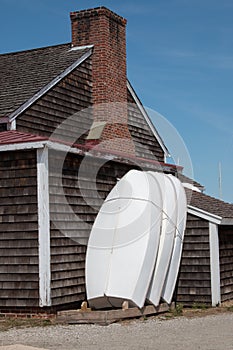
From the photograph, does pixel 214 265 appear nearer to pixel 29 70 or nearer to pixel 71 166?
pixel 71 166

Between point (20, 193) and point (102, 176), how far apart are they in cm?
263

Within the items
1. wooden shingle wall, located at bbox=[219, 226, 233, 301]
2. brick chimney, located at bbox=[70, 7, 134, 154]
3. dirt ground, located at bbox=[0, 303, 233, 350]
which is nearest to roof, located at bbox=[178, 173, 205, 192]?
brick chimney, located at bbox=[70, 7, 134, 154]

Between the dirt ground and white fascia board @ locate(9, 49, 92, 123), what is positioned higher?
white fascia board @ locate(9, 49, 92, 123)

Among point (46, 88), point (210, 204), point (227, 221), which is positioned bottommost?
point (227, 221)

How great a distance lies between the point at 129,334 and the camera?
10961 millimetres

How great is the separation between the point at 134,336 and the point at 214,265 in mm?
5069

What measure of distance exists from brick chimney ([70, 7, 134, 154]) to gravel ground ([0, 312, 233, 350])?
6.95m

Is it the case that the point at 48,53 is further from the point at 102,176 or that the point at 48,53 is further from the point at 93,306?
the point at 93,306

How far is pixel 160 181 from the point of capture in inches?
568

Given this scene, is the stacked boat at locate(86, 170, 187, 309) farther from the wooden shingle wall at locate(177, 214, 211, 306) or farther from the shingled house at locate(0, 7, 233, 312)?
the wooden shingle wall at locate(177, 214, 211, 306)

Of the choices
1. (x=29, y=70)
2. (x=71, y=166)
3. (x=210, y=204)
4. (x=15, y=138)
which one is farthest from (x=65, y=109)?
(x=210, y=204)

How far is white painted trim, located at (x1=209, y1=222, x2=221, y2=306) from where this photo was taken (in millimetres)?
15281

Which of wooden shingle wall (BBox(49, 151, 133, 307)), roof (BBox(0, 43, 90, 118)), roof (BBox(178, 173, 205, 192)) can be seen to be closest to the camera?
wooden shingle wall (BBox(49, 151, 133, 307))

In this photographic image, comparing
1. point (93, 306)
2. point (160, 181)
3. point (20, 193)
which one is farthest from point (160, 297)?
point (20, 193)
